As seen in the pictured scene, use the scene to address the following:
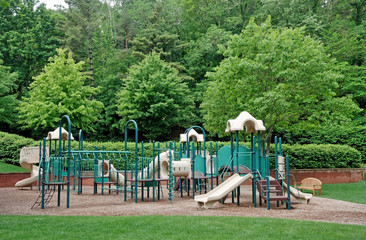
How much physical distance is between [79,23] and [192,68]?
13.6 m

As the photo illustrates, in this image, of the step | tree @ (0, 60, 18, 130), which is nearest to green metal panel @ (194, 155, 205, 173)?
the step

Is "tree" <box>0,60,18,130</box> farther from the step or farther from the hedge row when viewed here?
the step

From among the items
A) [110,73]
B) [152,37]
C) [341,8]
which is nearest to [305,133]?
[341,8]

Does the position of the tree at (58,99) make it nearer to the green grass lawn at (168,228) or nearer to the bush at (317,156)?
the bush at (317,156)

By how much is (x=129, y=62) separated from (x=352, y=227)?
35.9m

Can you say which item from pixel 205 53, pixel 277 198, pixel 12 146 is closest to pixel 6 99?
pixel 12 146

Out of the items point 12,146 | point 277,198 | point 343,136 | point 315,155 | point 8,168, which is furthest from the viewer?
point 343,136

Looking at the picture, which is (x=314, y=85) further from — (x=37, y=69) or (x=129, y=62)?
(x=37, y=69)

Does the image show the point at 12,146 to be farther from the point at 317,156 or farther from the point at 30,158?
the point at 317,156

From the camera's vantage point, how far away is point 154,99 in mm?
30469

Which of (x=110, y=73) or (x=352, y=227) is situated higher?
(x=110, y=73)

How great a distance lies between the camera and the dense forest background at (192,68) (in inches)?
722

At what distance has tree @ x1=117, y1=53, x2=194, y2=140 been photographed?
30.1 meters

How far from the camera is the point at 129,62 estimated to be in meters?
40.8
